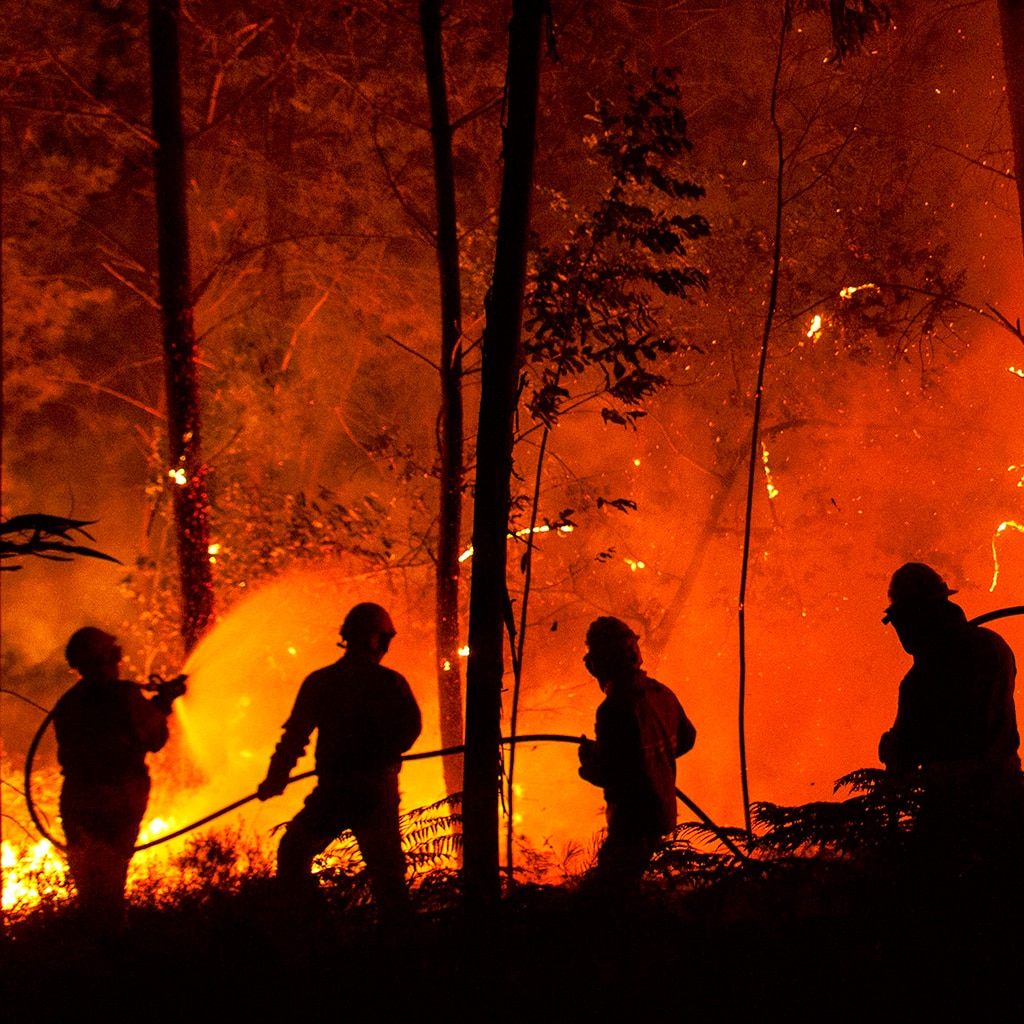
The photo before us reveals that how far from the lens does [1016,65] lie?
26.3ft

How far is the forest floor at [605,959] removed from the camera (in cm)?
360

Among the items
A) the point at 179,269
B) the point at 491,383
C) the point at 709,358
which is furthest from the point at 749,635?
the point at 491,383

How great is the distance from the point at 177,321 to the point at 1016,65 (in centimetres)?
864

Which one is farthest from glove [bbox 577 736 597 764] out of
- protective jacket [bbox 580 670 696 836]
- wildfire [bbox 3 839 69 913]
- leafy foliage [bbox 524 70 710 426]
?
wildfire [bbox 3 839 69 913]

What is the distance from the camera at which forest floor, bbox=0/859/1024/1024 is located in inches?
142

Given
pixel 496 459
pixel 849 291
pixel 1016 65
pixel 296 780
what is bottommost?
pixel 296 780

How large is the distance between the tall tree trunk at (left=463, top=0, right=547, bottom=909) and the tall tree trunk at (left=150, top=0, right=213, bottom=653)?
6.51m

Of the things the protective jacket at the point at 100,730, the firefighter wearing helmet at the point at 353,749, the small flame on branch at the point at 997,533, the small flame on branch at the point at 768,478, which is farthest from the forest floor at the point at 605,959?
the small flame on branch at the point at 997,533

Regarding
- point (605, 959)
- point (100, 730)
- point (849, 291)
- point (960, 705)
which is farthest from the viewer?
point (849, 291)

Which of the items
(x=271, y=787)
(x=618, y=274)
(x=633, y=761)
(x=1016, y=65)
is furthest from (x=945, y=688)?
(x=1016, y=65)

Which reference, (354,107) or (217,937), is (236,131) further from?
(217,937)

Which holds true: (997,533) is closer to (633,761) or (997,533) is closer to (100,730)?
(633,761)

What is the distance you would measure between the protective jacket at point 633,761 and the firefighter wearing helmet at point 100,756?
114 inches

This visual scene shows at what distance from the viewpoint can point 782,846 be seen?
4098 mm
